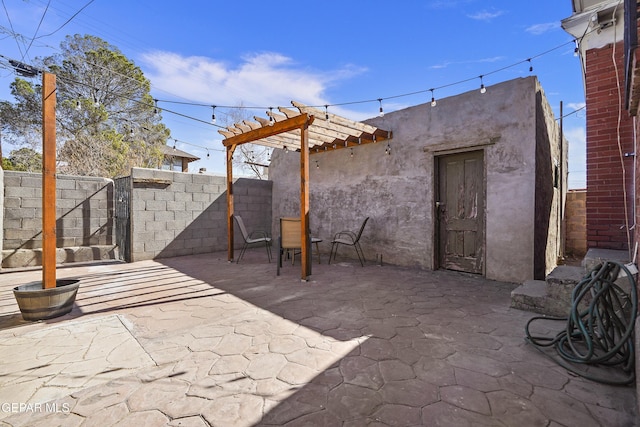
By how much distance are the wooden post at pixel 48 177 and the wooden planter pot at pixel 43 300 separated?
0.13 meters

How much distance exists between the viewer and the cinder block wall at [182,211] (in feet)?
19.1

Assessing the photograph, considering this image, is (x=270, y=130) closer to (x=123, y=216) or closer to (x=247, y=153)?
(x=123, y=216)

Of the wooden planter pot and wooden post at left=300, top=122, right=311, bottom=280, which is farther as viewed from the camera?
wooden post at left=300, top=122, right=311, bottom=280

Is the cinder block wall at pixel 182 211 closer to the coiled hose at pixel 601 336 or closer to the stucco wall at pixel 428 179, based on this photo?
the stucco wall at pixel 428 179

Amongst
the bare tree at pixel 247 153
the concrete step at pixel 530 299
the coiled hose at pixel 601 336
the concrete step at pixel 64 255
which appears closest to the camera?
the coiled hose at pixel 601 336

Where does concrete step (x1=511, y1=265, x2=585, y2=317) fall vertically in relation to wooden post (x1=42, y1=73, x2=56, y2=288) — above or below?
below

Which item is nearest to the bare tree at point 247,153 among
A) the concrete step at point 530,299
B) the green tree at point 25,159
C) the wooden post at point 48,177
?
the green tree at point 25,159

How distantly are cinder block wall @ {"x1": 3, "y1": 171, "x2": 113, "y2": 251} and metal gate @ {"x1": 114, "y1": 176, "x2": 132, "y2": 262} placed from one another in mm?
133

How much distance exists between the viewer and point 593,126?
3.29 m

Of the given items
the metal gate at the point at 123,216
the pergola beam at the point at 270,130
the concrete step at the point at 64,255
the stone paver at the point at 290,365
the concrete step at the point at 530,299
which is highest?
the pergola beam at the point at 270,130

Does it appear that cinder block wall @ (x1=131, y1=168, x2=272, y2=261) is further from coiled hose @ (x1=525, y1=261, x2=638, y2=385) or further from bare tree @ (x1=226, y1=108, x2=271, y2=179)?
bare tree @ (x1=226, y1=108, x2=271, y2=179)

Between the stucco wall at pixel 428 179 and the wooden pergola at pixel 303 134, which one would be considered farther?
the wooden pergola at pixel 303 134

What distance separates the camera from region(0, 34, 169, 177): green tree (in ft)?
37.8

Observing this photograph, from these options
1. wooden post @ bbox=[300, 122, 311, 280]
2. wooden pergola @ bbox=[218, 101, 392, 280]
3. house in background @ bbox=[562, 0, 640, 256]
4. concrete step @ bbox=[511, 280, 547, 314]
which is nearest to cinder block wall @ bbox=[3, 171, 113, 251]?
wooden pergola @ bbox=[218, 101, 392, 280]
